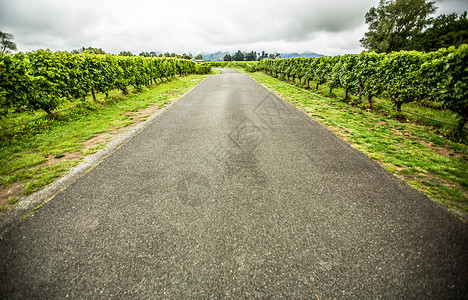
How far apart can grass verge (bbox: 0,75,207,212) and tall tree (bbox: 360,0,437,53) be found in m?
46.3

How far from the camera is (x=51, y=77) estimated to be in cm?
696

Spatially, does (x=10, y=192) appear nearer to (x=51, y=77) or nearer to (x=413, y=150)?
(x=51, y=77)

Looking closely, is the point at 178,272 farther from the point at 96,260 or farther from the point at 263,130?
the point at 263,130

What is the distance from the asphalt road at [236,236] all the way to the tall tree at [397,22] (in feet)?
148

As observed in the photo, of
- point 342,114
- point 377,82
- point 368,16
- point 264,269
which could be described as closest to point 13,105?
point 264,269

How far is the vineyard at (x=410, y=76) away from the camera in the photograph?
5.39m

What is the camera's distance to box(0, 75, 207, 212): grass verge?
136 inches

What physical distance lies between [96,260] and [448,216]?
508 cm

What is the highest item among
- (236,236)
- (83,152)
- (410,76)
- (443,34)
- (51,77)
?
(443,34)

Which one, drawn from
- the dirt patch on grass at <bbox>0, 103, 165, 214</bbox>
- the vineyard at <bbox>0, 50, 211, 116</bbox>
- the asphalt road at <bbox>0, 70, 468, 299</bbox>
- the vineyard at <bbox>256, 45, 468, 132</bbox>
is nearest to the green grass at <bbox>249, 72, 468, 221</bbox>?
the asphalt road at <bbox>0, 70, 468, 299</bbox>

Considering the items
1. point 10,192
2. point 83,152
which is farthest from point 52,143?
point 10,192

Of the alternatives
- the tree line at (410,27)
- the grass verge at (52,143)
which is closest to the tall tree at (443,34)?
the tree line at (410,27)

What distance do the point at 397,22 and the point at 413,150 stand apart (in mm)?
46940

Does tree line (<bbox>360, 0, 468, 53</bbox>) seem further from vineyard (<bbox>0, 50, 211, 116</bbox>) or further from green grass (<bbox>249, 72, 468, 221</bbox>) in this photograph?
vineyard (<bbox>0, 50, 211, 116</bbox>)
